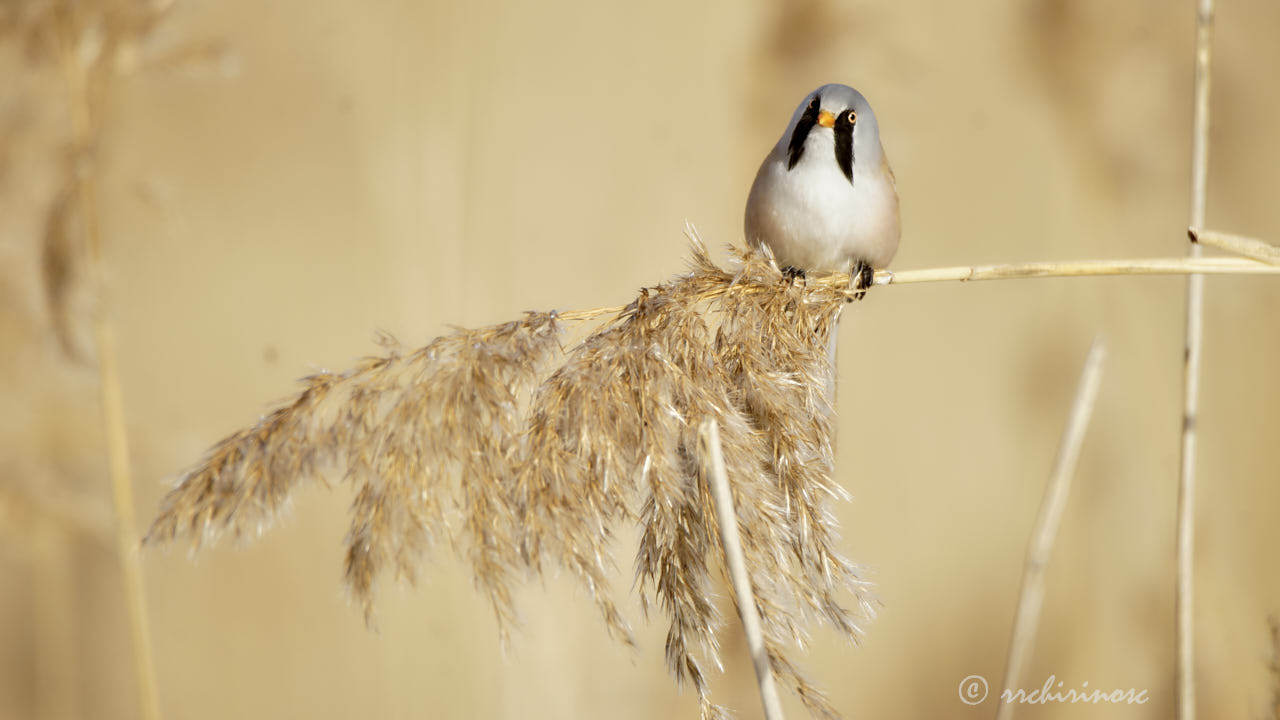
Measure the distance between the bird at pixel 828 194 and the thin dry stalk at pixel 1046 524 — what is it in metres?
0.48

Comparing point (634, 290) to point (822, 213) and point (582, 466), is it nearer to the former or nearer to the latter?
point (822, 213)

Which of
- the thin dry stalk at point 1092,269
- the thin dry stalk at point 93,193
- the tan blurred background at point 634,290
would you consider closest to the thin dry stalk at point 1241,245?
the thin dry stalk at point 1092,269

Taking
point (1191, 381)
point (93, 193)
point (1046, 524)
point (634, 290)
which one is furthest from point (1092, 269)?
point (93, 193)

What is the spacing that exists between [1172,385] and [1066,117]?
0.61 meters

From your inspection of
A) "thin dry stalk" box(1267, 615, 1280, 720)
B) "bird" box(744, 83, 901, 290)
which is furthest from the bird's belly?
"thin dry stalk" box(1267, 615, 1280, 720)

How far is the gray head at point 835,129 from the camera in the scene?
1.28 m

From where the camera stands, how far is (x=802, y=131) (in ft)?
4.30

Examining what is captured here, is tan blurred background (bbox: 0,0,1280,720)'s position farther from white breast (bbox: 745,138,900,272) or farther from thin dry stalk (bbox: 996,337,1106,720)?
thin dry stalk (bbox: 996,337,1106,720)

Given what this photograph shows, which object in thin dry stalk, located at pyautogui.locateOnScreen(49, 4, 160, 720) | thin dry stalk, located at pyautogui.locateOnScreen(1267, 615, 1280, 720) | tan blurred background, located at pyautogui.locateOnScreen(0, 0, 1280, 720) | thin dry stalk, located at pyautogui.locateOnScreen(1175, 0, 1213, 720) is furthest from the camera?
tan blurred background, located at pyautogui.locateOnScreen(0, 0, 1280, 720)

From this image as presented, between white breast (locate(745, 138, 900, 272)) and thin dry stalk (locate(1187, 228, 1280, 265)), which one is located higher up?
white breast (locate(745, 138, 900, 272))

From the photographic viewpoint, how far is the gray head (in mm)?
1282

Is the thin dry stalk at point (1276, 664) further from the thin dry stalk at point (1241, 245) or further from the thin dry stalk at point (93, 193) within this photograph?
the thin dry stalk at point (93, 193)

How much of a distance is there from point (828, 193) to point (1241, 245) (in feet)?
1.92

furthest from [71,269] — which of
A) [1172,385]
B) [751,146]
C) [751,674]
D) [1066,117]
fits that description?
[1172,385]
